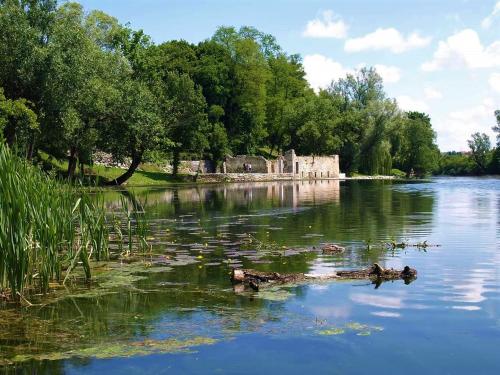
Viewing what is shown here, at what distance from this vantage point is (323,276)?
1324 centimetres

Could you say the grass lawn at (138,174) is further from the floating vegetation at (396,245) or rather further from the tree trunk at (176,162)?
the floating vegetation at (396,245)

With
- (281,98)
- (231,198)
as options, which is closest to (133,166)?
(231,198)

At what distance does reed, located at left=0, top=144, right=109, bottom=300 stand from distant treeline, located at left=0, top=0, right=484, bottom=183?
1.58m

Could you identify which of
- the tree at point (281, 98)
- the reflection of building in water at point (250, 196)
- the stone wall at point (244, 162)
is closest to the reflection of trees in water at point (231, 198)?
the reflection of building in water at point (250, 196)

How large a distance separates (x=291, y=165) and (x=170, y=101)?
26.7 meters

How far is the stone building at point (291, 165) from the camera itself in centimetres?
8719

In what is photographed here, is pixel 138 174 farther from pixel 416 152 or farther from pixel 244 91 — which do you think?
pixel 416 152

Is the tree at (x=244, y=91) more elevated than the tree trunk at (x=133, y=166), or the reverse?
the tree at (x=244, y=91)

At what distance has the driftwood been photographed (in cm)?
1266

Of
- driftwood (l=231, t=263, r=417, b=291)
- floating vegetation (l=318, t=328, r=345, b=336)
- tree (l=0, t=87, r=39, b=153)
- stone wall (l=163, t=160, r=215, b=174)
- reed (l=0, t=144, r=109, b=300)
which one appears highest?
tree (l=0, t=87, r=39, b=153)

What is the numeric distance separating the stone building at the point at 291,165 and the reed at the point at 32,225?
7137 centimetres

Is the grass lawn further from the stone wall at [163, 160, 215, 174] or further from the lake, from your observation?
the lake

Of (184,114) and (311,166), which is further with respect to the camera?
(311,166)

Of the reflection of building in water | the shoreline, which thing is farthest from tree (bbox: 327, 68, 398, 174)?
the reflection of building in water
